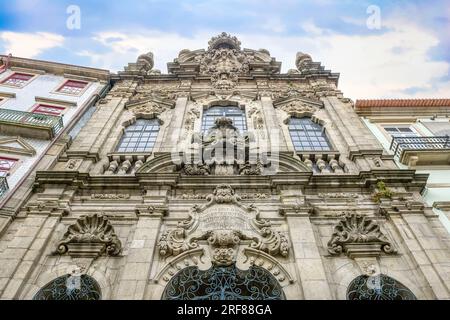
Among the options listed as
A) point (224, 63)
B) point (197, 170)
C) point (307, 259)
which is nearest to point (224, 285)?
point (307, 259)

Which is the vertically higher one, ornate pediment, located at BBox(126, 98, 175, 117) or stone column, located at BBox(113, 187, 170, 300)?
ornate pediment, located at BBox(126, 98, 175, 117)

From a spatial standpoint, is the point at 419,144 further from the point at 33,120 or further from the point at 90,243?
the point at 33,120

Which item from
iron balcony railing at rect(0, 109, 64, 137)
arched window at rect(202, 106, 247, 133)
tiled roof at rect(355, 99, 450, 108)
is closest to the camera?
iron balcony railing at rect(0, 109, 64, 137)

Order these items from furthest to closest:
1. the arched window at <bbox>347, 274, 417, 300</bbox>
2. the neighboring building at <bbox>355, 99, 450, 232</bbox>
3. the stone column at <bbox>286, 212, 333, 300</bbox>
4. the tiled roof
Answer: the tiled roof → the neighboring building at <bbox>355, 99, 450, 232</bbox> → the arched window at <bbox>347, 274, 417, 300</bbox> → the stone column at <bbox>286, 212, 333, 300</bbox>

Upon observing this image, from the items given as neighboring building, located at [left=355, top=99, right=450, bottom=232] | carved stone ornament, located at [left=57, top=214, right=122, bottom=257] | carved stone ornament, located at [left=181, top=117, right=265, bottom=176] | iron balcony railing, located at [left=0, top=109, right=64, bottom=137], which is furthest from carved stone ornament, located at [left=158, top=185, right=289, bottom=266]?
iron balcony railing, located at [left=0, top=109, right=64, bottom=137]

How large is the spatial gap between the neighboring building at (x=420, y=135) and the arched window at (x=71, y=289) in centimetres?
943

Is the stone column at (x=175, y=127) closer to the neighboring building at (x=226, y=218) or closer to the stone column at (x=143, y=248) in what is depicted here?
the neighboring building at (x=226, y=218)

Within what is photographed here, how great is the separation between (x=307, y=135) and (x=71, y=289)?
10.5 m

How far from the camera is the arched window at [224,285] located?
733 centimetres

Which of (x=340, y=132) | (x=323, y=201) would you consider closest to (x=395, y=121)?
(x=340, y=132)

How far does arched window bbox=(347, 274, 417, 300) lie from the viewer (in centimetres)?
725

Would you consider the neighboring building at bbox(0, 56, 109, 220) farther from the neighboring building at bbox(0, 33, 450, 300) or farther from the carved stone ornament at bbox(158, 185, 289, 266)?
the carved stone ornament at bbox(158, 185, 289, 266)

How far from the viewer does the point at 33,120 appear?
12992 millimetres

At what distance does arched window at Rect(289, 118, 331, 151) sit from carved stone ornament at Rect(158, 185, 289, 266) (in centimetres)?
477
